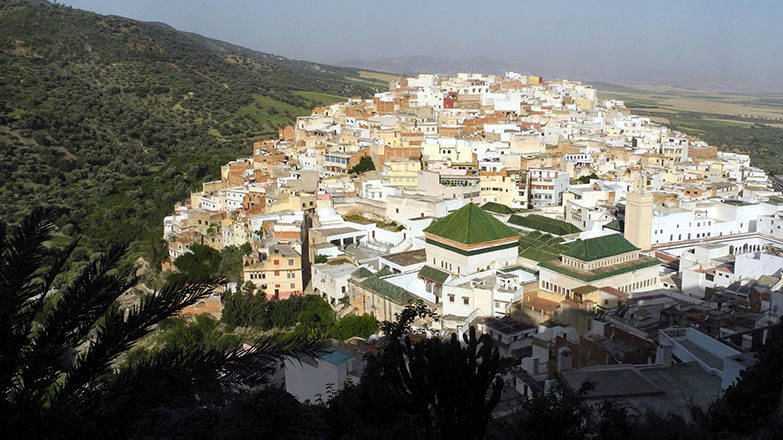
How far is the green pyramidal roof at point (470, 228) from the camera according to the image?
710 inches

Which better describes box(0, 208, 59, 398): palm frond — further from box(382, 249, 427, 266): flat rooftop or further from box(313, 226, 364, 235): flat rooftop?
box(313, 226, 364, 235): flat rooftop

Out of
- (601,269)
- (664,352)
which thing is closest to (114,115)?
(601,269)

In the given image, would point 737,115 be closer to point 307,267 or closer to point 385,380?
point 307,267

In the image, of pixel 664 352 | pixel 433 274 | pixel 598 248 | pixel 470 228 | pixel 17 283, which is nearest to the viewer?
pixel 17 283

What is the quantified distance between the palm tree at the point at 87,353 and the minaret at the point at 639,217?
16892 millimetres

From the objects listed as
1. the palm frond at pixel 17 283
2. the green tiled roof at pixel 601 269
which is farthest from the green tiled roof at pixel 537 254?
the palm frond at pixel 17 283

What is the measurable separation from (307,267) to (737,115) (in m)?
103

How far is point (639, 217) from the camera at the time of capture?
20.4m

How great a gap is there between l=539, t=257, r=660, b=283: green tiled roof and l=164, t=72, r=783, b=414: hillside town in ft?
0.17

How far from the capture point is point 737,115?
107188 mm

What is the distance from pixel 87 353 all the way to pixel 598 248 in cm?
1362

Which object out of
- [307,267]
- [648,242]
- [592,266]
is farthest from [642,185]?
[307,267]

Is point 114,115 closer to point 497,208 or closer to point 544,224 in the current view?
point 497,208

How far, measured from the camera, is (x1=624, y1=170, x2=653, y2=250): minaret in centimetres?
2041
